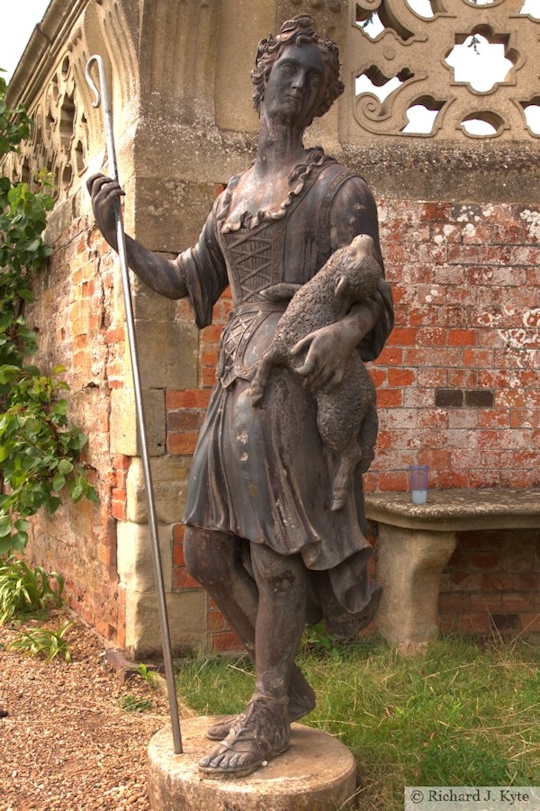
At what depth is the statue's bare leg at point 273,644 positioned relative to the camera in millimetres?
2920

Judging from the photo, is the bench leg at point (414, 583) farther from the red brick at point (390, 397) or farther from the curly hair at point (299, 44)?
the curly hair at point (299, 44)

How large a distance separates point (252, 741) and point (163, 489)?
1.99 meters

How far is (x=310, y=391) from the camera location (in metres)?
2.88

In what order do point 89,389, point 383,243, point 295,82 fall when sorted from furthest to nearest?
point 89,389, point 383,243, point 295,82

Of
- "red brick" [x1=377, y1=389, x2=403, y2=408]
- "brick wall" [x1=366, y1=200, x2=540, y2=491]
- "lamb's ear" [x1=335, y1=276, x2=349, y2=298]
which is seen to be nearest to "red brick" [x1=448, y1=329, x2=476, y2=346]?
"brick wall" [x1=366, y1=200, x2=540, y2=491]

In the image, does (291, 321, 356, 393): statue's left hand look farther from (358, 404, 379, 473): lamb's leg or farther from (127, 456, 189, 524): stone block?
(127, 456, 189, 524): stone block

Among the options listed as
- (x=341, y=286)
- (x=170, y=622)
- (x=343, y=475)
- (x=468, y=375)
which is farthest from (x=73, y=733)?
(x=468, y=375)

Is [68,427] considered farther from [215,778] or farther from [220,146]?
[215,778]

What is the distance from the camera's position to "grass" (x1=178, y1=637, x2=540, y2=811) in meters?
3.24

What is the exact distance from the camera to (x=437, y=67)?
5.18m

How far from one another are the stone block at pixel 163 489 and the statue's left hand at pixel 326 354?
2.04m

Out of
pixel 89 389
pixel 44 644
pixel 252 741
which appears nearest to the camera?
pixel 252 741

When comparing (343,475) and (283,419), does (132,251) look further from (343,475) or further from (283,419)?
(343,475)

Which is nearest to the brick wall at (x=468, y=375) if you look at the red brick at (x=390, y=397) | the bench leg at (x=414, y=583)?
the red brick at (x=390, y=397)
